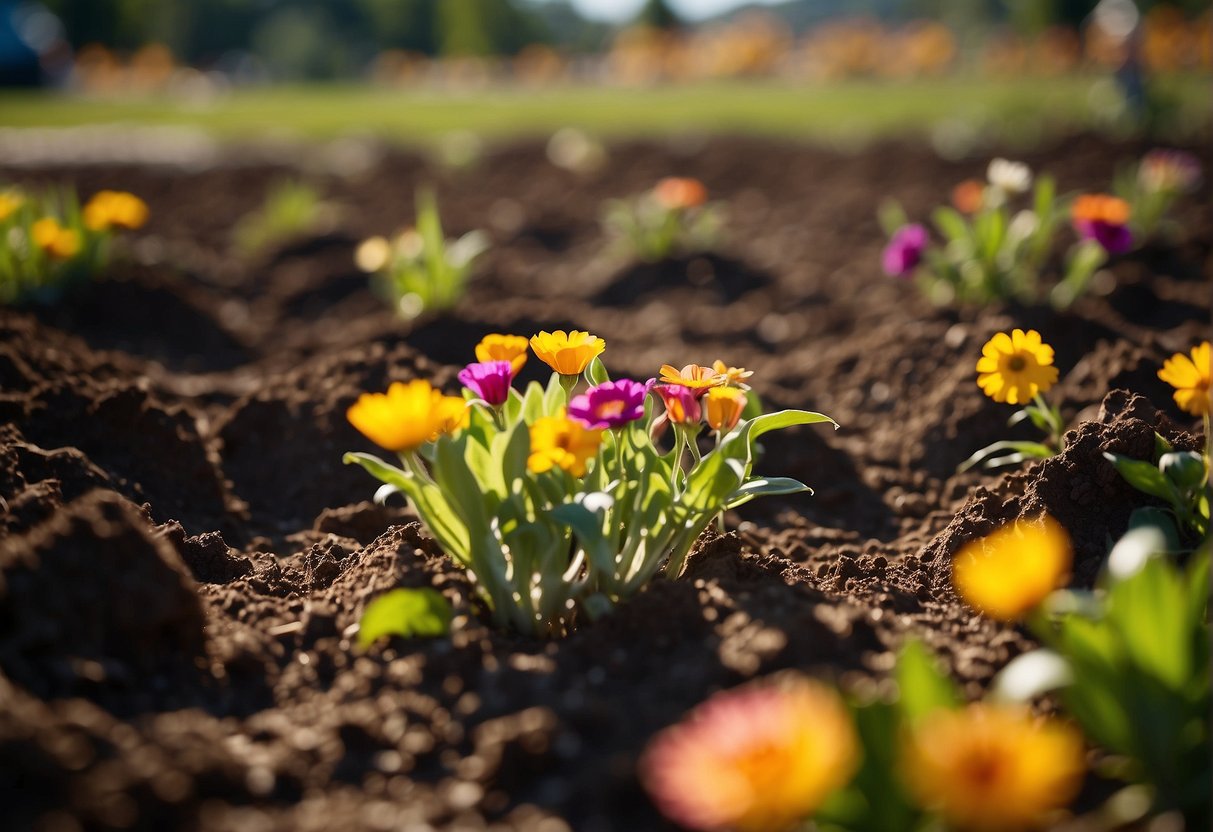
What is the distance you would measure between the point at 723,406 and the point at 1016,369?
81 cm

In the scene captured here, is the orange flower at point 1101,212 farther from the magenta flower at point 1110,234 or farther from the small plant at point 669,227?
the small plant at point 669,227

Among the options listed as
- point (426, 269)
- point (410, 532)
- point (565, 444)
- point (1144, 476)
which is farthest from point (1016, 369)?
point (426, 269)

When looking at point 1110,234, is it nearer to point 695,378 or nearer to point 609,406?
point 695,378

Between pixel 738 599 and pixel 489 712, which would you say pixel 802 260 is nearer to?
pixel 738 599

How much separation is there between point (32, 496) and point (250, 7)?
4123 centimetres

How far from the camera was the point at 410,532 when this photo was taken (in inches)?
104

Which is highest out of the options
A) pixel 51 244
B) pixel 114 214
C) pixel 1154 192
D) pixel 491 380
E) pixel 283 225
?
pixel 283 225

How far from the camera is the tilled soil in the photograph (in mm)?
1763

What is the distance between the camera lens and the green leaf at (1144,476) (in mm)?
2334

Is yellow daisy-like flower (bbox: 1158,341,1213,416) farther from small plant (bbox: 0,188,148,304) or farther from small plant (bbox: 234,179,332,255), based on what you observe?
small plant (bbox: 234,179,332,255)

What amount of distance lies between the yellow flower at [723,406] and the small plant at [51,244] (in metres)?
3.34

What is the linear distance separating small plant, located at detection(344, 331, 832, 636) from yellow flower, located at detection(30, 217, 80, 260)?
288 centimetres

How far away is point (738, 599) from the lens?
2213mm

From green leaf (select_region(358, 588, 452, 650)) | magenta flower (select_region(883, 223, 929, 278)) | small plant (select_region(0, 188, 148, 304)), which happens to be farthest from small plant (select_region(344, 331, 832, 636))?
small plant (select_region(0, 188, 148, 304))
